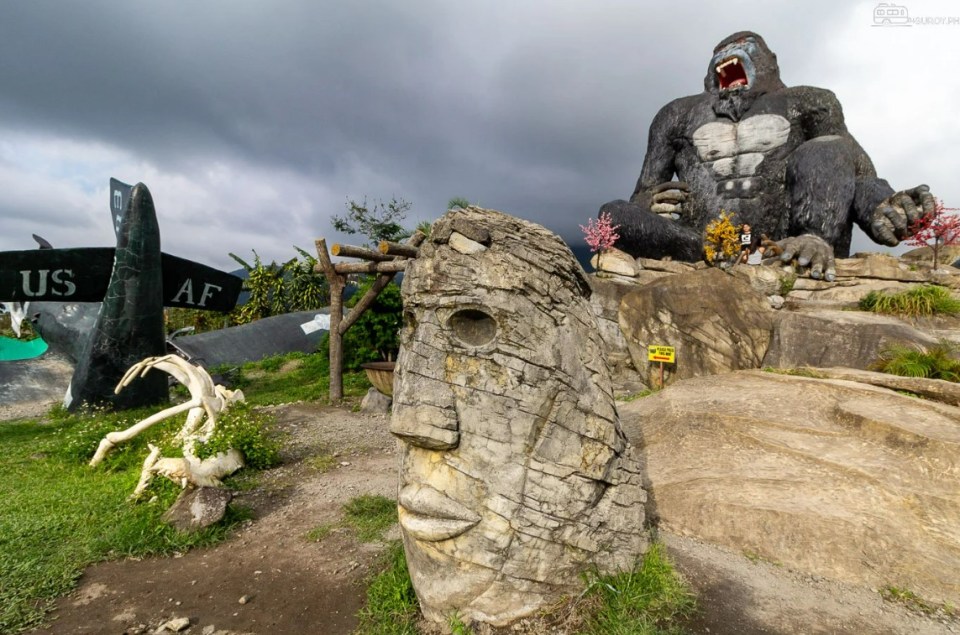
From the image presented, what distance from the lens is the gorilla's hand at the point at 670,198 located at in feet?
36.4

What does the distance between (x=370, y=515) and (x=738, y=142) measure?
11.9m

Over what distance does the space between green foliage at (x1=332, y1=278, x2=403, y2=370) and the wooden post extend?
214 cm

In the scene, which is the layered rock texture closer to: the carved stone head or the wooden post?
the carved stone head

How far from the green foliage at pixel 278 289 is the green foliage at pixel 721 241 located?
16685 millimetres

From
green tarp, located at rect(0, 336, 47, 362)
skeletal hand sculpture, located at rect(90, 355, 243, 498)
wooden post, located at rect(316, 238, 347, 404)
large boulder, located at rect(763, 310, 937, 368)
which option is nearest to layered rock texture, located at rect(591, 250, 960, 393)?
large boulder, located at rect(763, 310, 937, 368)

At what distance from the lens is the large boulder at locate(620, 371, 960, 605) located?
127 inches

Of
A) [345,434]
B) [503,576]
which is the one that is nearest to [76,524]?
[345,434]

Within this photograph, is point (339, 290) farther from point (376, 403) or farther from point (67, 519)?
point (67, 519)

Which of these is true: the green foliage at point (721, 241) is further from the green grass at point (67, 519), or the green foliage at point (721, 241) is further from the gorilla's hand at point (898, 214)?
the green grass at point (67, 519)

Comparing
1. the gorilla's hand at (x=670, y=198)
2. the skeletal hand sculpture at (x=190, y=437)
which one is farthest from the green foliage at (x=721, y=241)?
the skeletal hand sculpture at (x=190, y=437)

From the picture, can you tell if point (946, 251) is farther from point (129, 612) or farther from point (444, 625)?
point (129, 612)

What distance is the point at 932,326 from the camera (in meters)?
6.94

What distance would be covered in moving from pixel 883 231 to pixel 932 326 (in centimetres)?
301

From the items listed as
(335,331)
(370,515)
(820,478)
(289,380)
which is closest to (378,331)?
(335,331)
